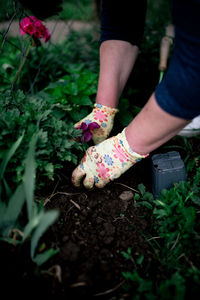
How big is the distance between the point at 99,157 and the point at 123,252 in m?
0.49

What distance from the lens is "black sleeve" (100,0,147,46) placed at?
1440mm

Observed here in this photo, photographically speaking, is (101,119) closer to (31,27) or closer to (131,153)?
(131,153)

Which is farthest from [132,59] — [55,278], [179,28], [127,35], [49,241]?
[55,278]

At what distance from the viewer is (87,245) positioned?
1112 millimetres

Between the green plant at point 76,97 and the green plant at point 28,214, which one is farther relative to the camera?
the green plant at point 76,97

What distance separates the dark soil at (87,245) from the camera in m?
0.89

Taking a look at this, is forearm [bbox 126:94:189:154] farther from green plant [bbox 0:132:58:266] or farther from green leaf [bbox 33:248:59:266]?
green leaf [bbox 33:248:59:266]

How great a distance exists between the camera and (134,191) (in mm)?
1405

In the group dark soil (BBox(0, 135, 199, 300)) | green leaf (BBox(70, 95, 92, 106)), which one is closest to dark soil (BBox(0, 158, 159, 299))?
dark soil (BBox(0, 135, 199, 300))

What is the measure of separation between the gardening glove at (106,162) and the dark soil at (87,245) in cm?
11

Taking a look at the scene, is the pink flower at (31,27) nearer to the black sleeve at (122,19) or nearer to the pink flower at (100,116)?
the black sleeve at (122,19)

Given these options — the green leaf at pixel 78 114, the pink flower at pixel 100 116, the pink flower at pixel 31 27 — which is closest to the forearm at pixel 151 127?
the pink flower at pixel 100 116

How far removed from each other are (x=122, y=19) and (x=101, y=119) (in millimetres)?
639

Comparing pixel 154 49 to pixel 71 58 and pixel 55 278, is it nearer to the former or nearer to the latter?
Answer: pixel 71 58
